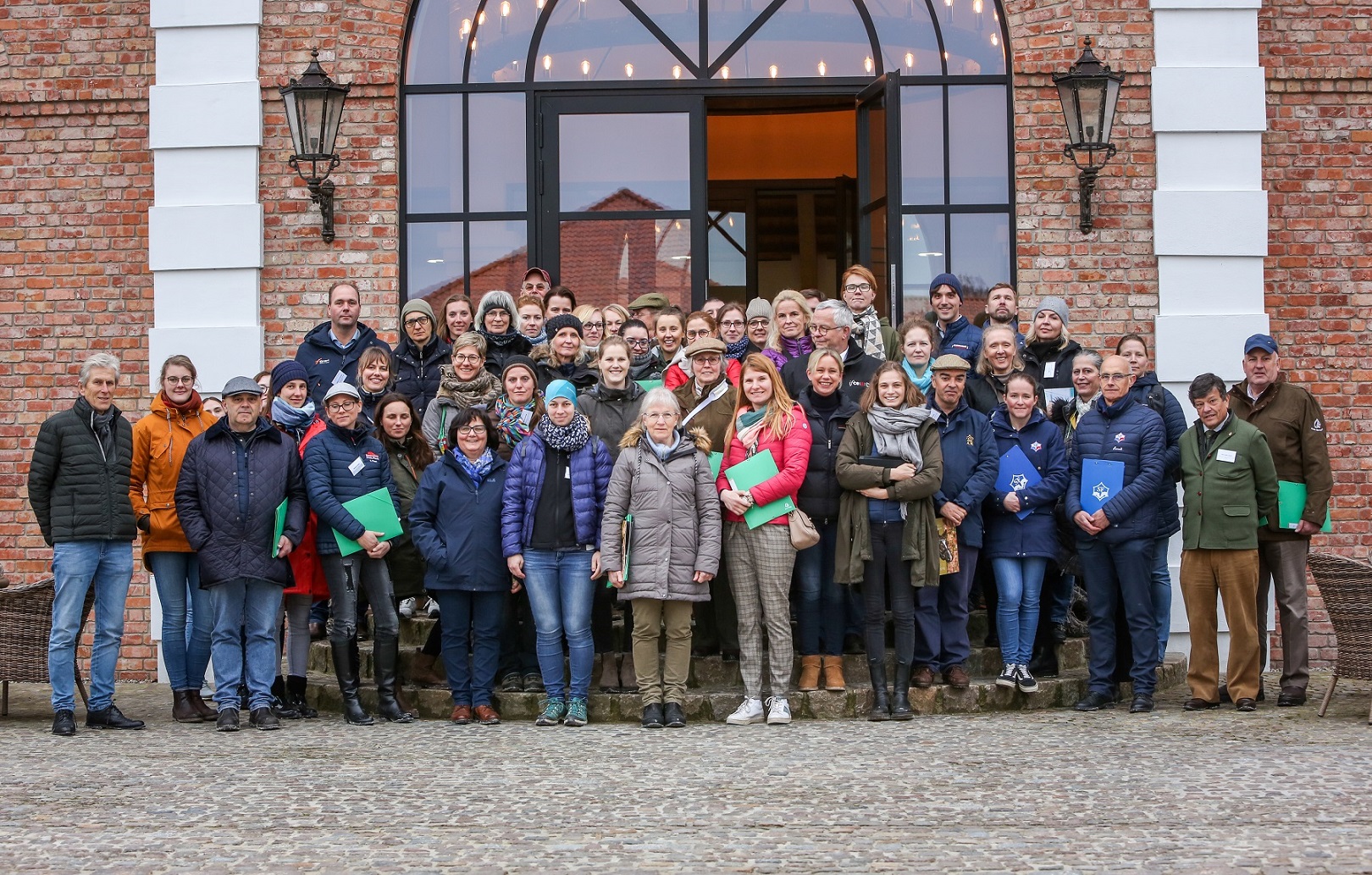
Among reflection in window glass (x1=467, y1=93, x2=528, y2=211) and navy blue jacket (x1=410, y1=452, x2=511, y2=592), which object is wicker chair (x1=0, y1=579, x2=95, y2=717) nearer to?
navy blue jacket (x1=410, y1=452, x2=511, y2=592)

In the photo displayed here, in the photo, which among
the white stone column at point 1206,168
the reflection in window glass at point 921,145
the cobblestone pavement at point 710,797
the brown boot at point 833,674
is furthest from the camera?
the reflection in window glass at point 921,145

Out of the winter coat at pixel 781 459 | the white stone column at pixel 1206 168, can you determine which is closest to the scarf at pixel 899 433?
the winter coat at pixel 781 459

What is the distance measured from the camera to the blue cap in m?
7.70

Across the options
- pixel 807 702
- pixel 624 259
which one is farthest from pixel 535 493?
pixel 624 259

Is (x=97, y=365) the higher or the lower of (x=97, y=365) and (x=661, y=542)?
the higher

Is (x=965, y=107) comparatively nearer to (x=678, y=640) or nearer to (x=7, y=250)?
(x=678, y=640)

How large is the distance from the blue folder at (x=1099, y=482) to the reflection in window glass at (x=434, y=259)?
4588 mm

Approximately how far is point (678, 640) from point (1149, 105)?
16.3 feet

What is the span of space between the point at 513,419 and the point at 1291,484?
420 cm

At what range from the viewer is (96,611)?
779cm

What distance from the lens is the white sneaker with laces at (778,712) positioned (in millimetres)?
7516

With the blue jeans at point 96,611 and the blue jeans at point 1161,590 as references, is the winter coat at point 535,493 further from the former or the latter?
the blue jeans at point 1161,590

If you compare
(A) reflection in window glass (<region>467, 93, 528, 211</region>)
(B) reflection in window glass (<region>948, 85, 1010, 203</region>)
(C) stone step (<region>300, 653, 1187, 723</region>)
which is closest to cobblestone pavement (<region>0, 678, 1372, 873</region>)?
(C) stone step (<region>300, 653, 1187, 723</region>)

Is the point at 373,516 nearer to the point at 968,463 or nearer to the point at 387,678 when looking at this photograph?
the point at 387,678
